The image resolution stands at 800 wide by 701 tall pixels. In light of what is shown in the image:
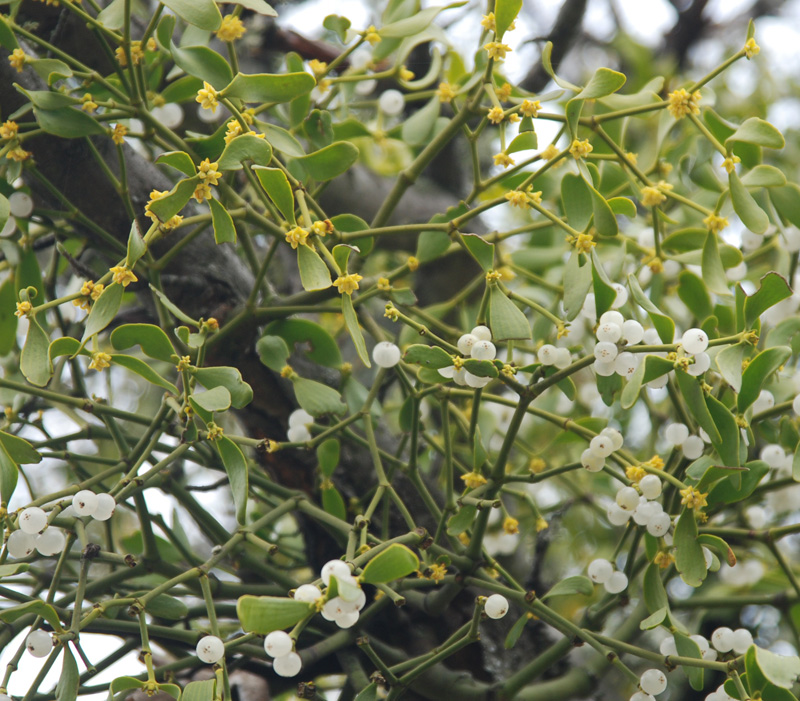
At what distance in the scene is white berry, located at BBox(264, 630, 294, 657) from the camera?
46 centimetres

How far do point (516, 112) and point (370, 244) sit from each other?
16 centimetres

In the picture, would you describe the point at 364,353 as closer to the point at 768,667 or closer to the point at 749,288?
the point at 768,667

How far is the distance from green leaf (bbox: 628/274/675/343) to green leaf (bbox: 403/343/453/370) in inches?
5.4

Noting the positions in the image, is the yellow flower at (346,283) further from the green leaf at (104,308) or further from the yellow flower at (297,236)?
the green leaf at (104,308)

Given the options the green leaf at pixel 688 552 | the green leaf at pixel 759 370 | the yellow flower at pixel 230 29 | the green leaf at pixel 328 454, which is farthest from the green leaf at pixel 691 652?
the yellow flower at pixel 230 29

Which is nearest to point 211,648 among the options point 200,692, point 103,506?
point 200,692

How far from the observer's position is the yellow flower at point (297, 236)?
531 millimetres

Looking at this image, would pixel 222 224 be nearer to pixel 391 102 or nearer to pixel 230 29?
pixel 230 29

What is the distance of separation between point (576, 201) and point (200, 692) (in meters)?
0.43

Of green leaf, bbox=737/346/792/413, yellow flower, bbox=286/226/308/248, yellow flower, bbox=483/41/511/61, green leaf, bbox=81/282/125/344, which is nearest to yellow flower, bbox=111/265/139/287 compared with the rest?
green leaf, bbox=81/282/125/344

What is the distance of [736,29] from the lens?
2051 mm

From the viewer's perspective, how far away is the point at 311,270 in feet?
1.72

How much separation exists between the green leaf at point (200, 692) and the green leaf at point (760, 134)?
1.80 ft

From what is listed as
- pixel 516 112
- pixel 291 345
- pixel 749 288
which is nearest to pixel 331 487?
pixel 291 345
